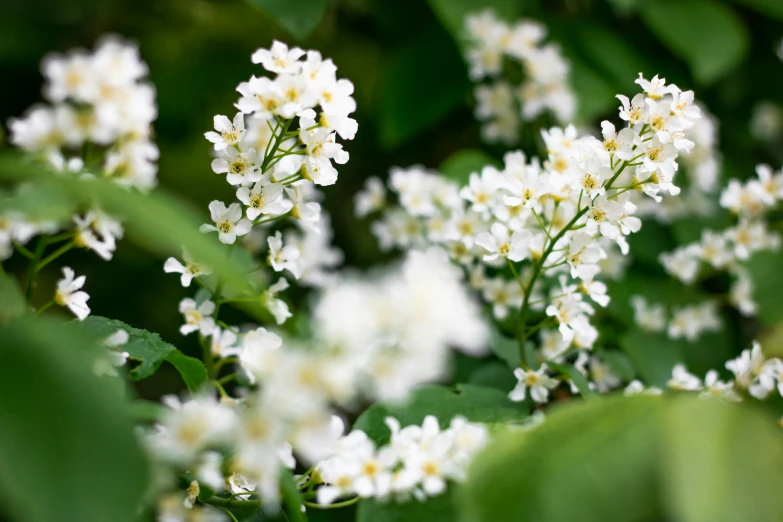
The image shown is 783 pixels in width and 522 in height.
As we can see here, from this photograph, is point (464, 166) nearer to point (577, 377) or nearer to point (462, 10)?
point (462, 10)

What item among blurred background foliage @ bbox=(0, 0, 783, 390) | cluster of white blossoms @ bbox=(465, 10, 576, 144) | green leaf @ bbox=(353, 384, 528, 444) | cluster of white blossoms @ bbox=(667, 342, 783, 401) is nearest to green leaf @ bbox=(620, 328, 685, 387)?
blurred background foliage @ bbox=(0, 0, 783, 390)

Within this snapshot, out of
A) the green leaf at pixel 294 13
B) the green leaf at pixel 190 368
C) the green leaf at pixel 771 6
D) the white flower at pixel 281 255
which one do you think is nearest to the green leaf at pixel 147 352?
the green leaf at pixel 190 368

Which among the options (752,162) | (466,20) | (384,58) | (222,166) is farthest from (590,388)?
(752,162)

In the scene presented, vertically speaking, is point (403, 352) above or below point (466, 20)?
below

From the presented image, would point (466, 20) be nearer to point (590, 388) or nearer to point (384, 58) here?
point (384, 58)

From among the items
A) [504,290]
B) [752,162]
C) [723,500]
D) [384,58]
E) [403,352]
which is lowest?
[723,500]

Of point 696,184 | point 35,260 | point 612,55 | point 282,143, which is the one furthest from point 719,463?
point 612,55
